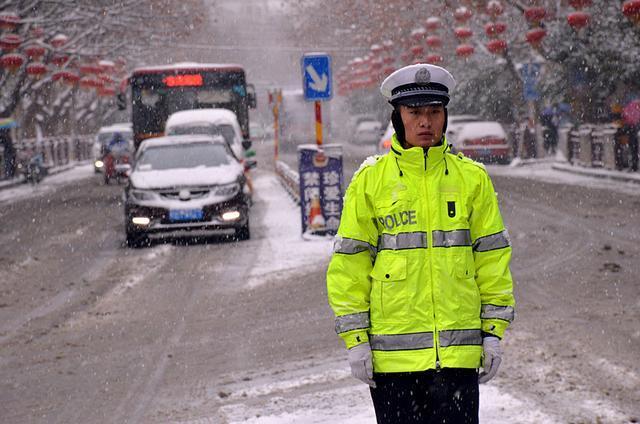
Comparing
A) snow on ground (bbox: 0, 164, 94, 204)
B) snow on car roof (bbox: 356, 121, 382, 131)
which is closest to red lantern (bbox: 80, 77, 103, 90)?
snow on ground (bbox: 0, 164, 94, 204)

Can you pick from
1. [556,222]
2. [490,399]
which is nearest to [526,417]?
[490,399]

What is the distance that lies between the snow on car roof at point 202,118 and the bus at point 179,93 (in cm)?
282

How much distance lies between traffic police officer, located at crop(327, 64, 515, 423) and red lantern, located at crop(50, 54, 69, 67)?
3616 cm

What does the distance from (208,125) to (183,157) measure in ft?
20.5

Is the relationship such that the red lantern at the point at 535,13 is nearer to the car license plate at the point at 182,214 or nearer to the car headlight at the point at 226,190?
the car headlight at the point at 226,190

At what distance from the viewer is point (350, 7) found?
189 ft

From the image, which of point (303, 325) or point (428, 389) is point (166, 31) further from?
point (428, 389)

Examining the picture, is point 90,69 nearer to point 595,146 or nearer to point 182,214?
point 595,146

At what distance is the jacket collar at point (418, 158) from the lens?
152 inches

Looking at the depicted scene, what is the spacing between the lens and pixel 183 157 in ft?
59.3

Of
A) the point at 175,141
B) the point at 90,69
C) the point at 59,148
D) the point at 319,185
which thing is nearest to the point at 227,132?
the point at 175,141

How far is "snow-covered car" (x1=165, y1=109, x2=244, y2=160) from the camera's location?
24031mm

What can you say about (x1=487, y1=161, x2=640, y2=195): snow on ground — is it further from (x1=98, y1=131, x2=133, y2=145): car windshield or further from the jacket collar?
the jacket collar

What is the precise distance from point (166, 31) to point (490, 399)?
47.4 metres
